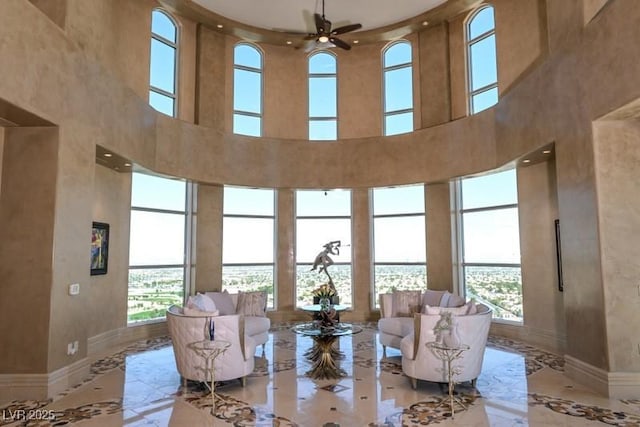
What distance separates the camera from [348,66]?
33.6 ft

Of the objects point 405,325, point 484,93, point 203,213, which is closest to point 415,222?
point 484,93

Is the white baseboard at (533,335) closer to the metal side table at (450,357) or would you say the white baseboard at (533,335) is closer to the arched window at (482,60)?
the metal side table at (450,357)

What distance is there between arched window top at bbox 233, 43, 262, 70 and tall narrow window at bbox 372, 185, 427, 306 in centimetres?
427

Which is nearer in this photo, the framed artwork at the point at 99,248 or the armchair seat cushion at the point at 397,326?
the armchair seat cushion at the point at 397,326

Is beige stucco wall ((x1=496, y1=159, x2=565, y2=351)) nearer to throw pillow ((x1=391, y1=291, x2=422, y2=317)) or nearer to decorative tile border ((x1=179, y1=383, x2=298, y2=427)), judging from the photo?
throw pillow ((x1=391, y1=291, x2=422, y2=317))

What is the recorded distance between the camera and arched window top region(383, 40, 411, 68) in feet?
32.6

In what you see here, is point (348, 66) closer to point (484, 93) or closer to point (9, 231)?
point (484, 93)

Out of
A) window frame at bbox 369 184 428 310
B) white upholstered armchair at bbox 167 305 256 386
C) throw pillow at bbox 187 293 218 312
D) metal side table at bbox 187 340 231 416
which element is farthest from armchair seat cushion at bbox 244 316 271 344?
window frame at bbox 369 184 428 310

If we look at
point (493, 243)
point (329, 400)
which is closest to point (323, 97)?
point (493, 243)

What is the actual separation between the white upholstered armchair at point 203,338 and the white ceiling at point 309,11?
678 centimetres

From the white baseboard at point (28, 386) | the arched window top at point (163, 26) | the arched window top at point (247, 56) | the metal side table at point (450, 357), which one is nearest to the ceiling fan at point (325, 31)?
the arched window top at point (247, 56)

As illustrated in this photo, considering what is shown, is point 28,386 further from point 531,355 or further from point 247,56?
point 247,56

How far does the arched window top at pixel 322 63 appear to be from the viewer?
10312 mm

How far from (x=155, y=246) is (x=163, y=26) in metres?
4.59
